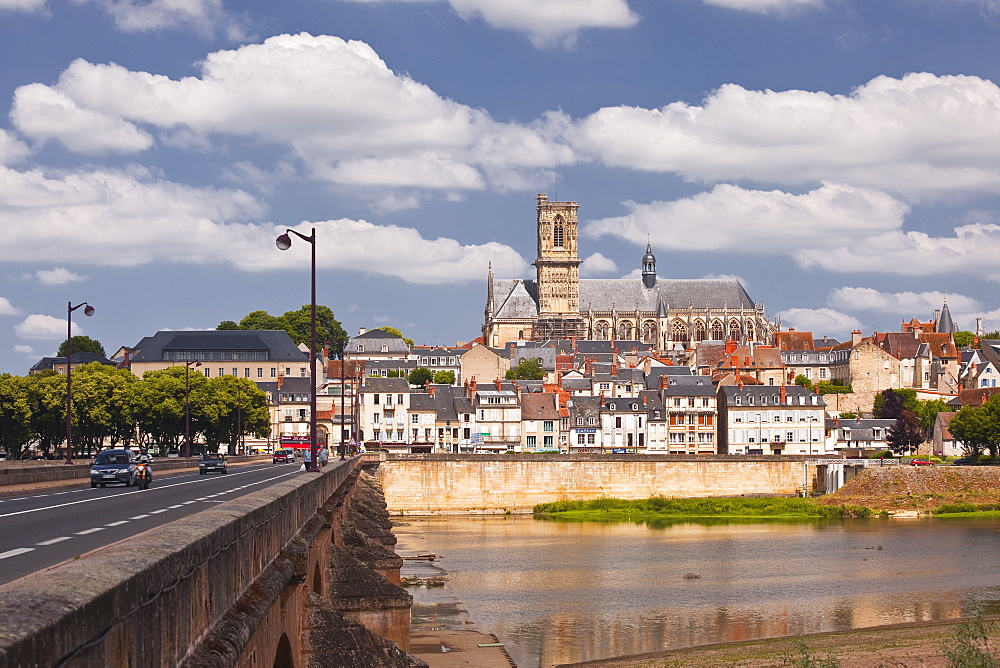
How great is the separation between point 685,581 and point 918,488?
146ft

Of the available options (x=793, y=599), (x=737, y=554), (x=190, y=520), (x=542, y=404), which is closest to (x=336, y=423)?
(x=542, y=404)

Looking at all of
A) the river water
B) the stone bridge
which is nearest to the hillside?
the river water

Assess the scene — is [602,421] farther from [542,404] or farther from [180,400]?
[180,400]

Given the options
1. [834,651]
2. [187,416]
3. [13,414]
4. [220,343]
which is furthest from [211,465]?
[220,343]

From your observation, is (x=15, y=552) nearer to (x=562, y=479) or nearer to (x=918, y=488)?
(x=562, y=479)

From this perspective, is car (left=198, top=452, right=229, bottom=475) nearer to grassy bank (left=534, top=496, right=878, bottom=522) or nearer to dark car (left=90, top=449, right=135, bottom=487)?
dark car (left=90, top=449, right=135, bottom=487)

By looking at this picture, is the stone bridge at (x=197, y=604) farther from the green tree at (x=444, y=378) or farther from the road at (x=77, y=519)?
the green tree at (x=444, y=378)

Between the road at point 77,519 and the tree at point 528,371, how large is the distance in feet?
437

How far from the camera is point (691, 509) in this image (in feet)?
296

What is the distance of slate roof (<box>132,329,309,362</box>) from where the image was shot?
179m

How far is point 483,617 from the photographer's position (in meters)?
41.8

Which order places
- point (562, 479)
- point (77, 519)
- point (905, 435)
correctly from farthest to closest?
point (905, 435) < point (562, 479) < point (77, 519)

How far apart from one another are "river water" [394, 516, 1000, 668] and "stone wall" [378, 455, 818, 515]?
1408 cm

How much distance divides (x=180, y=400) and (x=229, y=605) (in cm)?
9493
